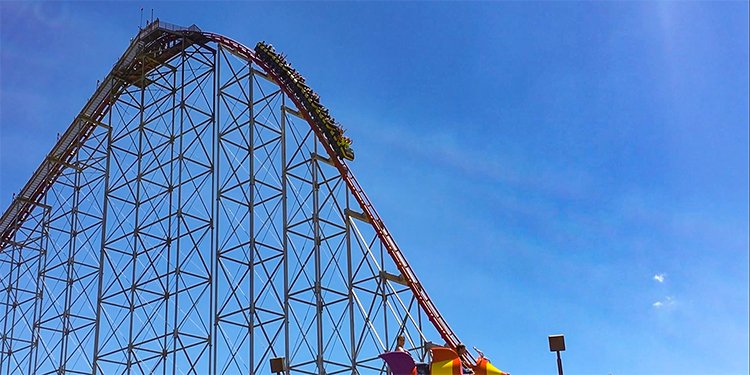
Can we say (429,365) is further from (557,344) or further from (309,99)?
(309,99)

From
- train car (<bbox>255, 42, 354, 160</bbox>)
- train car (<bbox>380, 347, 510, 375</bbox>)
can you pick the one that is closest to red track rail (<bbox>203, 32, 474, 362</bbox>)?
train car (<bbox>255, 42, 354, 160</bbox>)

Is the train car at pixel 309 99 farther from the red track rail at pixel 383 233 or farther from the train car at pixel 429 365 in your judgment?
the train car at pixel 429 365

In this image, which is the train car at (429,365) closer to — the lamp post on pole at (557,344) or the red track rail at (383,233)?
the lamp post on pole at (557,344)

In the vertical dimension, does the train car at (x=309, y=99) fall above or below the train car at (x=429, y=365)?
above

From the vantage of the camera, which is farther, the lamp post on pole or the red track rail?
the red track rail

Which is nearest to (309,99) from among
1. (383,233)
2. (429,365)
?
(383,233)

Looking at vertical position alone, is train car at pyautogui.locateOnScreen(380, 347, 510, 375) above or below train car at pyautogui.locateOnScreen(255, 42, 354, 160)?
below

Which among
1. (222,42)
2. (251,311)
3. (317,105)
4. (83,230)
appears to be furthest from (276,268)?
(83,230)

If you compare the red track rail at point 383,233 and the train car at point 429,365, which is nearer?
the train car at point 429,365

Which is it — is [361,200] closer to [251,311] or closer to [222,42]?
[251,311]

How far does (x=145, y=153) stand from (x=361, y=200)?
7112 millimetres

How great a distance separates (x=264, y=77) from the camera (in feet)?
67.4

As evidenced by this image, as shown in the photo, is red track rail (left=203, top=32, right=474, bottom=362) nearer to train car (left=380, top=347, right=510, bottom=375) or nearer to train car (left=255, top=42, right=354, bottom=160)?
train car (left=255, top=42, right=354, bottom=160)

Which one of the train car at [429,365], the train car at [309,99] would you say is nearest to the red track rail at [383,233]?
the train car at [309,99]
